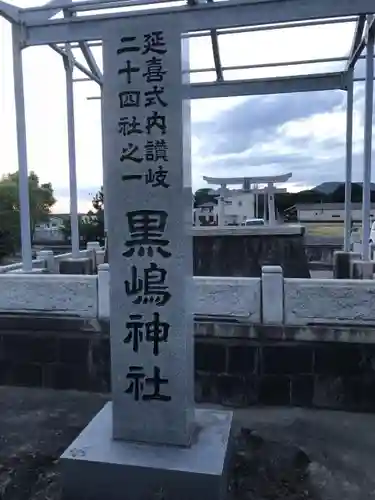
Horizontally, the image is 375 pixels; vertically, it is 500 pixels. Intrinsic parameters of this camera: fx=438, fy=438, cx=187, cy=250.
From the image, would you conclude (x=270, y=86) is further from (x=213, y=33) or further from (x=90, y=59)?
(x=90, y=59)

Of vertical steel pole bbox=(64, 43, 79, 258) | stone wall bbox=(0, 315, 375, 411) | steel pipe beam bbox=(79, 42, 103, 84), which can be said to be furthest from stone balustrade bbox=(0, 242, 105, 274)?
steel pipe beam bbox=(79, 42, 103, 84)

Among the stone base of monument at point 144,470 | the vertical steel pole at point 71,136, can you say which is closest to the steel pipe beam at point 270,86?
the vertical steel pole at point 71,136

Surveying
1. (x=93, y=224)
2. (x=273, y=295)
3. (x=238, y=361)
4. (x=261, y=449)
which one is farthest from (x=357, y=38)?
(x=93, y=224)

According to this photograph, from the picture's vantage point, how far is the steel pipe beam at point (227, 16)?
17.0ft

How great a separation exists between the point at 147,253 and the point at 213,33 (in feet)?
20.4

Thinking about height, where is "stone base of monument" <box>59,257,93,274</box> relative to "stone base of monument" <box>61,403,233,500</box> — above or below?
above

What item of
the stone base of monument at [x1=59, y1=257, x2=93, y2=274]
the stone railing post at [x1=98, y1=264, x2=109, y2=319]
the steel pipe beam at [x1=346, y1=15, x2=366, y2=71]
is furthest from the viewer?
the stone base of monument at [x1=59, y1=257, x2=93, y2=274]

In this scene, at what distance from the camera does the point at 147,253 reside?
2.66 metres

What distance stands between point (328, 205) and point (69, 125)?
1202 inches

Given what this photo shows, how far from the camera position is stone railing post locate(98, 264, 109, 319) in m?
4.68

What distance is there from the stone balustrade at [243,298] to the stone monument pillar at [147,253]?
4.31ft

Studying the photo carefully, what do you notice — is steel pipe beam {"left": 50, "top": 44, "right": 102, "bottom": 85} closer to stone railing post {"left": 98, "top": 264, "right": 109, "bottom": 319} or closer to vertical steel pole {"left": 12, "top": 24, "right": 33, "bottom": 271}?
vertical steel pole {"left": 12, "top": 24, "right": 33, "bottom": 271}

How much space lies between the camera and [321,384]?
433cm

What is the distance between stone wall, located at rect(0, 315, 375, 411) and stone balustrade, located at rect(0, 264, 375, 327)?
10cm
